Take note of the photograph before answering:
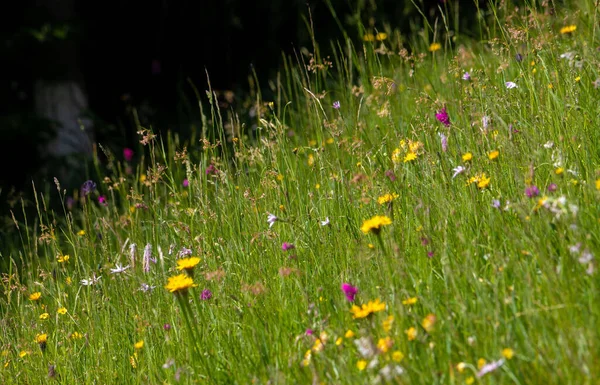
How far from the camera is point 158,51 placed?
705 centimetres

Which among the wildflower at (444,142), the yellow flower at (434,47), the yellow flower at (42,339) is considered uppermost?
the yellow flower at (434,47)

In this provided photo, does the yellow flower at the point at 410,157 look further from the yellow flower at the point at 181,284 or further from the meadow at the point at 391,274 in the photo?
the yellow flower at the point at 181,284

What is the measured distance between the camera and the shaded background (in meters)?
6.72

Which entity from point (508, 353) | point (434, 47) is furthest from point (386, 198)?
point (434, 47)

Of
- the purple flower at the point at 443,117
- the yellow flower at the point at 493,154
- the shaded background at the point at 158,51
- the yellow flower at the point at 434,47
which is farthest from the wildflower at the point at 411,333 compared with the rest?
the shaded background at the point at 158,51

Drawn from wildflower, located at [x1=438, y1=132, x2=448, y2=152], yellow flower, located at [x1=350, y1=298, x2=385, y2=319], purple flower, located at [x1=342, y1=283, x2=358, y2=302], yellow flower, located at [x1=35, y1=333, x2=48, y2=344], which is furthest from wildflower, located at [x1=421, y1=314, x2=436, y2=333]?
yellow flower, located at [x1=35, y1=333, x2=48, y2=344]

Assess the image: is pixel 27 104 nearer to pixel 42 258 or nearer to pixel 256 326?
pixel 42 258

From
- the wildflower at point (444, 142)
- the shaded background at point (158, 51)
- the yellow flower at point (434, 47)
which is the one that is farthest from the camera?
the shaded background at point (158, 51)

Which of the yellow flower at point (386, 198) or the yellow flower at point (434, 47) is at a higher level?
the yellow flower at point (434, 47)

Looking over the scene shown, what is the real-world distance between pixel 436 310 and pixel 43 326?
5.31ft

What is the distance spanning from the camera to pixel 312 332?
1958 millimetres

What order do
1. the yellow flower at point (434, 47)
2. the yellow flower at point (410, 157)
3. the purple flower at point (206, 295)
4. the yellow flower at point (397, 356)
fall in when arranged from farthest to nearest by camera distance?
the yellow flower at point (434, 47)
the yellow flower at point (410, 157)
the purple flower at point (206, 295)
the yellow flower at point (397, 356)

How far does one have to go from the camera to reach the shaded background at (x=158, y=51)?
6.72 metres

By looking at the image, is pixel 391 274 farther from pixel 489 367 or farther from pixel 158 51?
pixel 158 51
